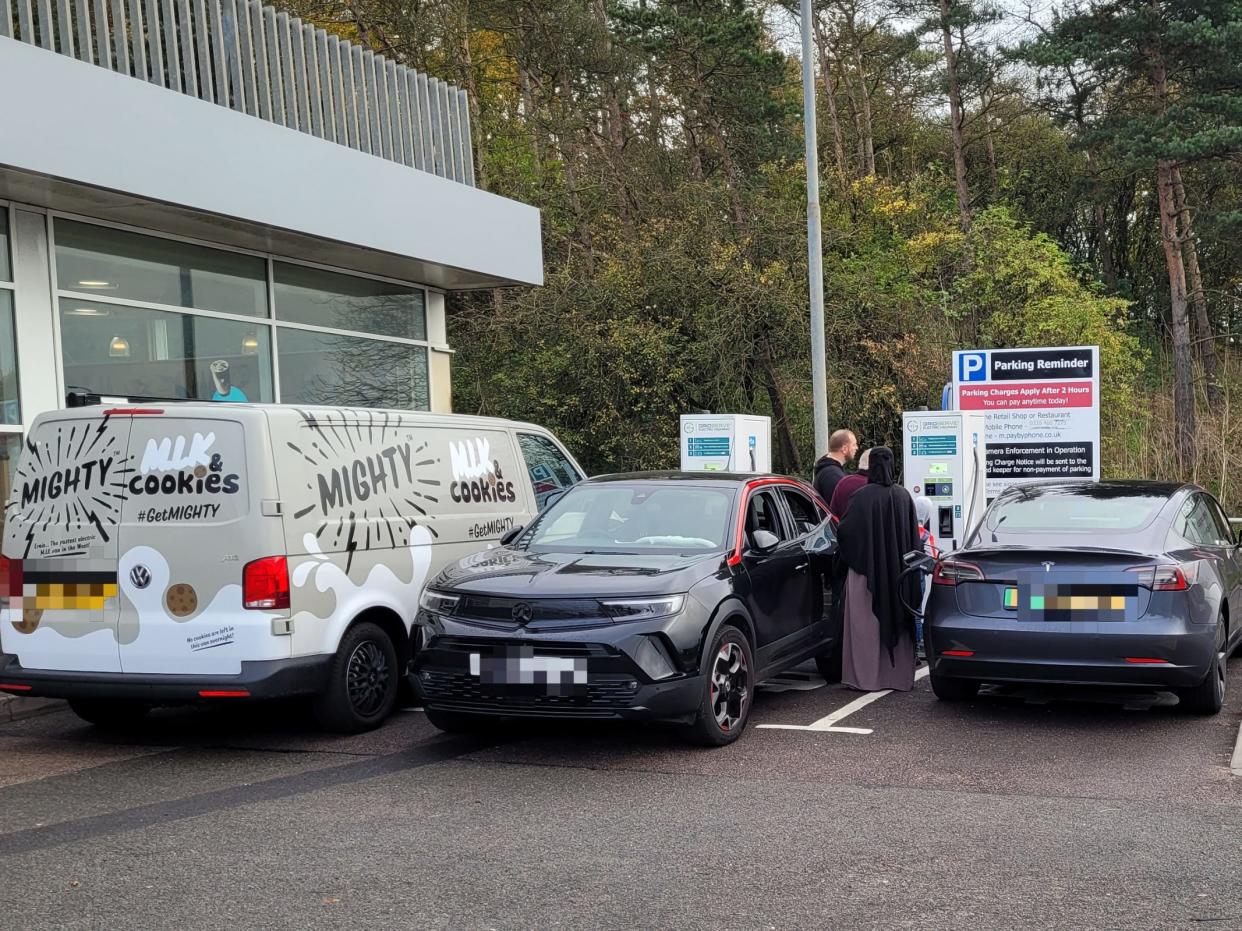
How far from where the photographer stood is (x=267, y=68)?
13.0 m

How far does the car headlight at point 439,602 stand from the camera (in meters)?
7.03

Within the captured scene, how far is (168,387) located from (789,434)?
49.2 feet

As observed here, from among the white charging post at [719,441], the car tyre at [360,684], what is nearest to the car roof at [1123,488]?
the car tyre at [360,684]

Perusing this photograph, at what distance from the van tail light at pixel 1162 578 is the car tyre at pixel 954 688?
4.69 feet

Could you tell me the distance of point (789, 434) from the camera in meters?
25.2

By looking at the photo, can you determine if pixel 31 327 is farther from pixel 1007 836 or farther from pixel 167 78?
pixel 1007 836

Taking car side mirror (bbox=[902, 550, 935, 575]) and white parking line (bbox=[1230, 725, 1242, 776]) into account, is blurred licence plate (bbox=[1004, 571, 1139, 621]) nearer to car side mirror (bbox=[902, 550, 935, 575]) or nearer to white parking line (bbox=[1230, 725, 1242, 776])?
white parking line (bbox=[1230, 725, 1242, 776])

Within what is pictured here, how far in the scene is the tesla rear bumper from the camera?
282 inches

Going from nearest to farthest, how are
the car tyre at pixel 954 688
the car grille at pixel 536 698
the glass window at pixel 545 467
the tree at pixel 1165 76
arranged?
the car grille at pixel 536 698, the car tyre at pixel 954 688, the glass window at pixel 545 467, the tree at pixel 1165 76

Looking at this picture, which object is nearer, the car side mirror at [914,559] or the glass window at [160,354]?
the car side mirror at [914,559]

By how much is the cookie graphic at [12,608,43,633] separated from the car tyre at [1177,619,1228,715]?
6.83 meters

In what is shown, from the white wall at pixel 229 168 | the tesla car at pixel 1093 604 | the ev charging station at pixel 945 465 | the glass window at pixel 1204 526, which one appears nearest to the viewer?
the tesla car at pixel 1093 604

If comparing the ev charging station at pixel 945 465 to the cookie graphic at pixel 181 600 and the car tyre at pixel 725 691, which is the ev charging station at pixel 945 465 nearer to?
the car tyre at pixel 725 691

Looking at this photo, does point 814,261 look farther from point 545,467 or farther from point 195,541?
point 195,541
